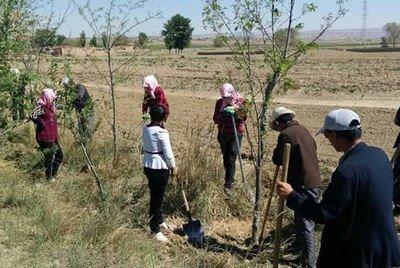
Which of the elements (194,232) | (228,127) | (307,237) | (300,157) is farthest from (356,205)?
(228,127)

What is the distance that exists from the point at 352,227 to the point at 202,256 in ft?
7.09

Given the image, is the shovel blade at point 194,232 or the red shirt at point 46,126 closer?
the shovel blade at point 194,232

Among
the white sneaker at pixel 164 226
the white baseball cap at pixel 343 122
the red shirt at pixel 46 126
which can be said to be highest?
the white baseball cap at pixel 343 122

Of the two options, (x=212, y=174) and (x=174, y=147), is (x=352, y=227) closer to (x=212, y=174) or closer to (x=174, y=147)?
(x=212, y=174)

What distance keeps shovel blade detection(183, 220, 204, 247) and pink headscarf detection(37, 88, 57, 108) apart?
2.63 m

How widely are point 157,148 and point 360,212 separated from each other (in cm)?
316

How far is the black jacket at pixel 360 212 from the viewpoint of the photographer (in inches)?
131

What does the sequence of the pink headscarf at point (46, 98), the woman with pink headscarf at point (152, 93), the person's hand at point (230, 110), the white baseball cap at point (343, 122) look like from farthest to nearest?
1. the woman with pink headscarf at point (152, 93)
2. the pink headscarf at point (46, 98)
3. the person's hand at point (230, 110)
4. the white baseball cap at point (343, 122)

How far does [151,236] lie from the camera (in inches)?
246

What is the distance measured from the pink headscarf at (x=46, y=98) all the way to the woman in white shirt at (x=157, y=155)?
1.94 m

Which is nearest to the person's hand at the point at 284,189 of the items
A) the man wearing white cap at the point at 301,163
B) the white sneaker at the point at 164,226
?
the man wearing white cap at the point at 301,163

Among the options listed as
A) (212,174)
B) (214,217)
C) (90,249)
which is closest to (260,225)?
(214,217)

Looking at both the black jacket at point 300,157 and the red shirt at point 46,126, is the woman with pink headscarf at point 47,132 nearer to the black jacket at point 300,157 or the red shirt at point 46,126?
the red shirt at point 46,126

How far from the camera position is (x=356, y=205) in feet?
11.1
